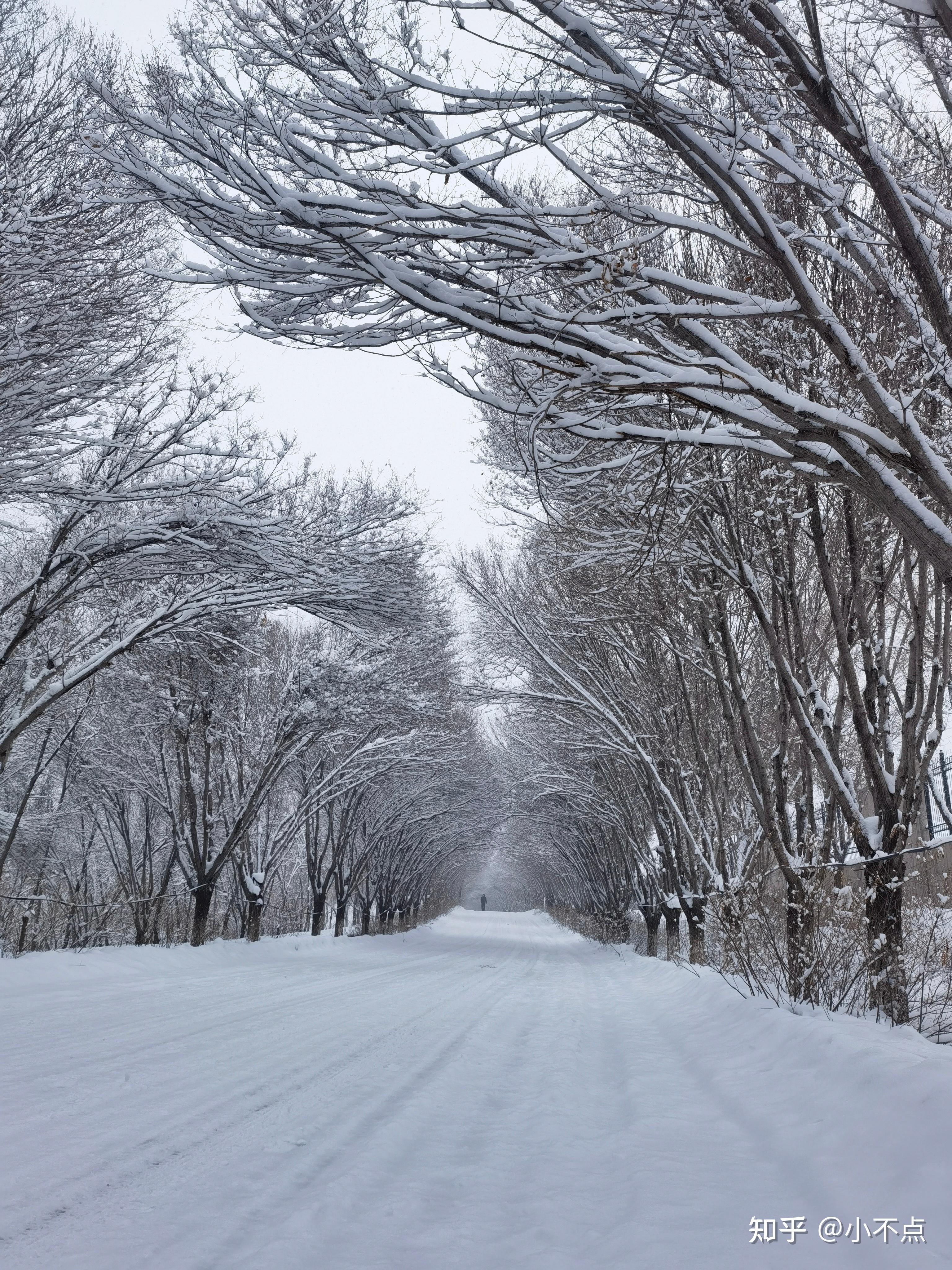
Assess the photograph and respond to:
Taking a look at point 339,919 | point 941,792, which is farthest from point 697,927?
point 339,919

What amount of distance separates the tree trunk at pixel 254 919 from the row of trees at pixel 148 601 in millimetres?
60

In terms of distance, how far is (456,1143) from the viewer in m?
3.76

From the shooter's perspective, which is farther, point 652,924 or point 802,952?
point 652,924

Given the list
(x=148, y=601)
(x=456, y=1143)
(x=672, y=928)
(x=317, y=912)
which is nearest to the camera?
(x=456, y=1143)

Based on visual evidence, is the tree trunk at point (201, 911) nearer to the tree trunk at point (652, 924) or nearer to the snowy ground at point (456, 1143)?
the snowy ground at point (456, 1143)

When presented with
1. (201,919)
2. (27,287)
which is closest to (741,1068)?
(27,287)

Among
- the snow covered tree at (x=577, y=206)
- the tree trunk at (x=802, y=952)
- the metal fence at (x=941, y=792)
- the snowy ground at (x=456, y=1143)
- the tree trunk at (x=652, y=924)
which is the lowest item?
the tree trunk at (x=652, y=924)

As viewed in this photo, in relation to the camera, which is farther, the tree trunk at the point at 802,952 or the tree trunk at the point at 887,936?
the tree trunk at the point at 802,952

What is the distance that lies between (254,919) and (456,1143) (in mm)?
15782

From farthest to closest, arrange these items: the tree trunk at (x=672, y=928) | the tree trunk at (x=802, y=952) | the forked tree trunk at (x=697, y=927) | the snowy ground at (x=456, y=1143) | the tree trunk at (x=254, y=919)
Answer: the tree trunk at (x=254, y=919), the tree trunk at (x=672, y=928), the forked tree trunk at (x=697, y=927), the tree trunk at (x=802, y=952), the snowy ground at (x=456, y=1143)

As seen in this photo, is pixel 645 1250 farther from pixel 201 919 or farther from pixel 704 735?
pixel 201 919

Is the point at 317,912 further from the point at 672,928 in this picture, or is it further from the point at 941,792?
the point at 941,792

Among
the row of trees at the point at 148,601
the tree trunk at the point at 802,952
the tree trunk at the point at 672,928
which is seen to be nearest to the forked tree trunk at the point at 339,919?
A: the row of trees at the point at 148,601

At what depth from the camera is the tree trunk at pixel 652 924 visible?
2011 cm
